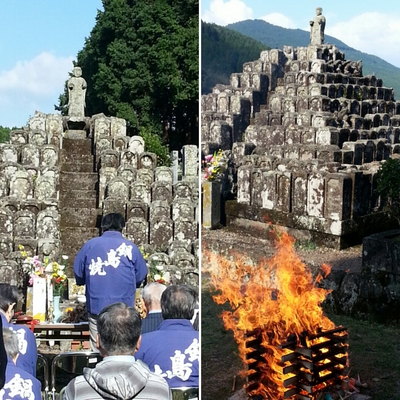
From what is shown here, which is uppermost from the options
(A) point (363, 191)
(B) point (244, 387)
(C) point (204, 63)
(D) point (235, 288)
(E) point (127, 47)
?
(E) point (127, 47)

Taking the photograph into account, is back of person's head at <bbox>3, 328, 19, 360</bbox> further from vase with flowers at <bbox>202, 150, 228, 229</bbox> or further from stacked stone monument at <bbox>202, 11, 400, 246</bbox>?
vase with flowers at <bbox>202, 150, 228, 229</bbox>

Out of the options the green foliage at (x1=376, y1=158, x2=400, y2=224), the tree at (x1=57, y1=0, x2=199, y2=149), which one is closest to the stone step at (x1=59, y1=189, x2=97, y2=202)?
the green foliage at (x1=376, y1=158, x2=400, y2=224)

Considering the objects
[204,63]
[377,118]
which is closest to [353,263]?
[204,63]

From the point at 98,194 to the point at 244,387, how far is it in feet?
24.6

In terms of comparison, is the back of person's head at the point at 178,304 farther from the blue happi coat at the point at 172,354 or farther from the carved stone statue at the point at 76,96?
the carved stone statue at the point at 76,96

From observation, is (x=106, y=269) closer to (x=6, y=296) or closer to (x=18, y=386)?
→ (x=6, y=296)

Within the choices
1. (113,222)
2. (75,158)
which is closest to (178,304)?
(113,222)

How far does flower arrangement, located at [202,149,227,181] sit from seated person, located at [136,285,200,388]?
4687 mm

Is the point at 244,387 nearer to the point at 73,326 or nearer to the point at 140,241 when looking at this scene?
the point at 73,326

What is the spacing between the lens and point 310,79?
17625 millimetres

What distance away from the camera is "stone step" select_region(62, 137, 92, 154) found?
1331 cm

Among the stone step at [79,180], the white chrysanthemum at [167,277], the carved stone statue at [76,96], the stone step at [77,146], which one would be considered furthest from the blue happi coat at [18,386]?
the carved stone statue at [76,96]

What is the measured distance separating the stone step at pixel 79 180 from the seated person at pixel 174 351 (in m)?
8.63

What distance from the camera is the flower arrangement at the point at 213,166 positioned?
8.05m
